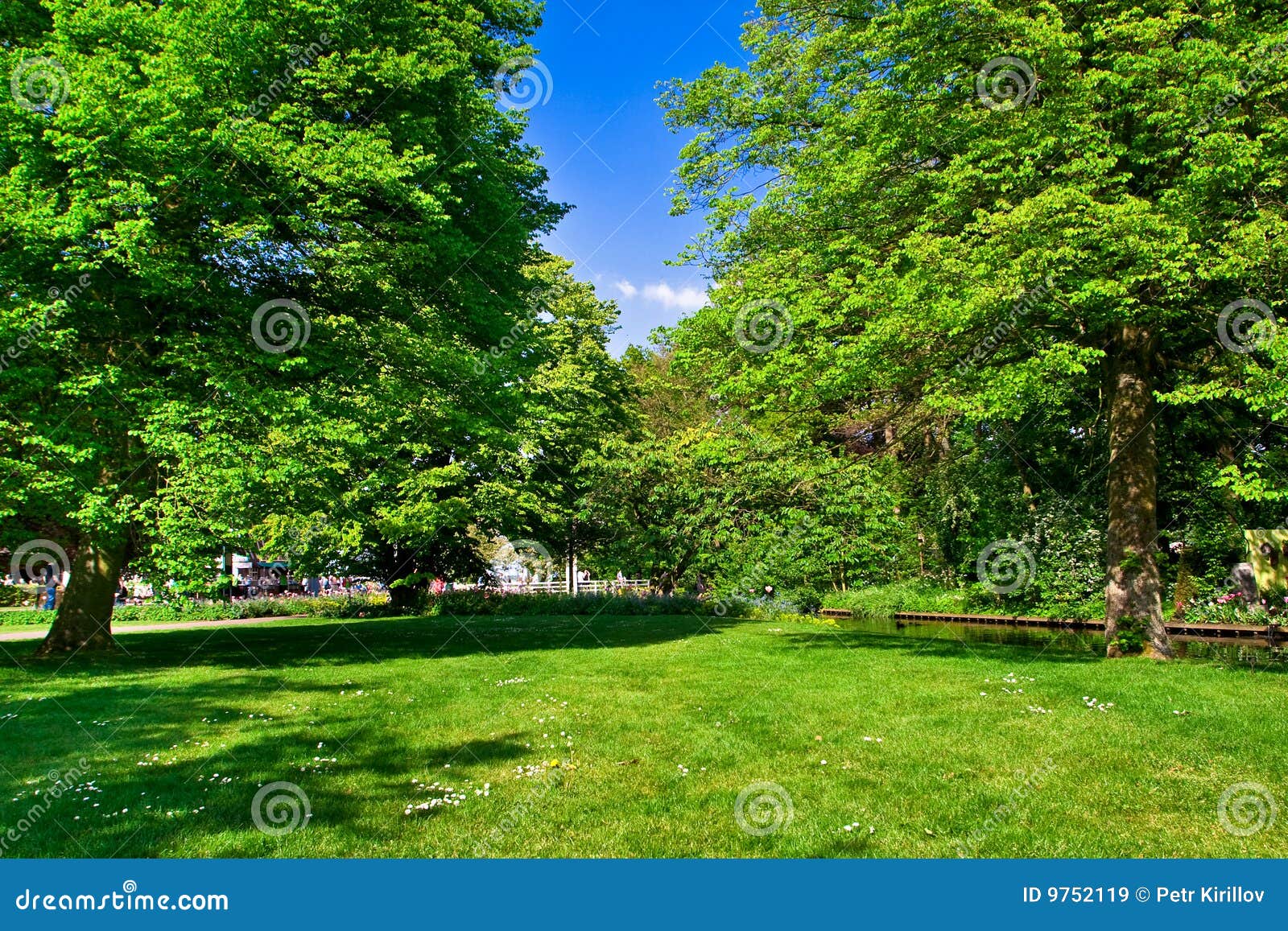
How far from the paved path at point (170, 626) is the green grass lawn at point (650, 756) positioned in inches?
344

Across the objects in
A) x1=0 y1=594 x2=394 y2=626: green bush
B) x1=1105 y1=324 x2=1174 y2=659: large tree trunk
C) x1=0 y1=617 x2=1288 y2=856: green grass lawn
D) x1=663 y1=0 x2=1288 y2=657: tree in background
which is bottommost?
x1=0 y1=594 x2=394 y2=626: green bush

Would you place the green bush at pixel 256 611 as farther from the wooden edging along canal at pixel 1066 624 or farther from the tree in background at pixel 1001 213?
the tree in background at pixel 1001 213

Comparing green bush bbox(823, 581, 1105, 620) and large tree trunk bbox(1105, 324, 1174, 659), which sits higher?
large tree trunk bbox(1105, 324, 1174, 659)

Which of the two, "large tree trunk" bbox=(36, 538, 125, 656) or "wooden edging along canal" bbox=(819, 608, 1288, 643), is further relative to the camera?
"wooden edging along canal" bbox=(819, 608, 1288, 643)

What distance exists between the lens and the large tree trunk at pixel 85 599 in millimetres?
13758

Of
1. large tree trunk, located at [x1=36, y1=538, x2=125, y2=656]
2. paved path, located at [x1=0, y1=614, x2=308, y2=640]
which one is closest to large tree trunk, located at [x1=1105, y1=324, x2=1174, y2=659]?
large tree trunk, located at [x1=36, y1=538, x2=125, y2=656]

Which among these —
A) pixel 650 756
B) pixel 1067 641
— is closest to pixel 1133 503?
pixel 1067 641

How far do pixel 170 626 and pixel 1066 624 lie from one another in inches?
1145

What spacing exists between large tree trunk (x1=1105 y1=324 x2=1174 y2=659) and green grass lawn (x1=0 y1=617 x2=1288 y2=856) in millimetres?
1119

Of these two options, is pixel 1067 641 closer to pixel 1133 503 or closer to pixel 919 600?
pixel 1133 503

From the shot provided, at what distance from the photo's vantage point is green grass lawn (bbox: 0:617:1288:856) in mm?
4508

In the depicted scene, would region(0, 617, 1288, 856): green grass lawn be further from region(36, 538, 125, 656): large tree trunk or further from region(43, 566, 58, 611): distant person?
region(43, 566, 58, 611): distant person

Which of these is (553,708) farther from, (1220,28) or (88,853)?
(1220,28)

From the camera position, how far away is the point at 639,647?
15.5 metres
